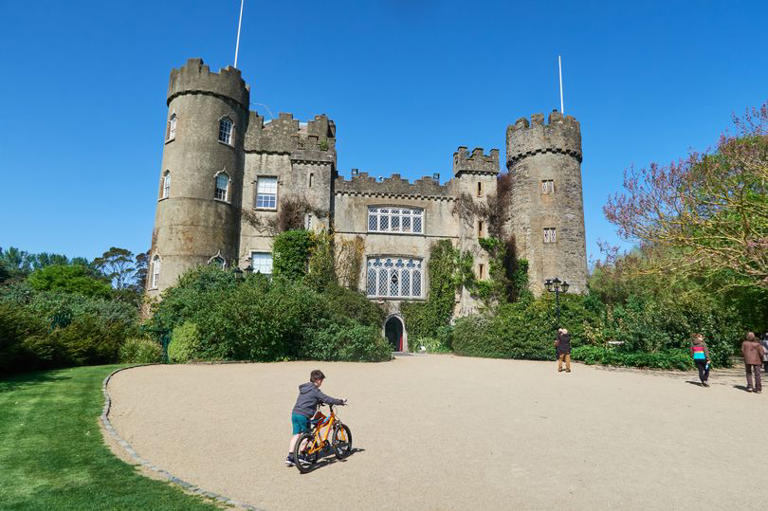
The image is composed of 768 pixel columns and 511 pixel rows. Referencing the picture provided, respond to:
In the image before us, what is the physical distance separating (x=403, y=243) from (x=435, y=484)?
2343 centimetres

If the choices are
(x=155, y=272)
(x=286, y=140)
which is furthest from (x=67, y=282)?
(x=286, y=140)

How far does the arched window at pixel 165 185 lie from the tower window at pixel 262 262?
594cm

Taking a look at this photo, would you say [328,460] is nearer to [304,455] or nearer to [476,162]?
[304,455]

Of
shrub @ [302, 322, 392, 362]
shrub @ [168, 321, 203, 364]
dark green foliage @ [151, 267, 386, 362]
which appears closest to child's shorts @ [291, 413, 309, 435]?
dark green foliage @ [151, 267, 386, 362]

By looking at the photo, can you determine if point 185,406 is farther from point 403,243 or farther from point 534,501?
point 403,243

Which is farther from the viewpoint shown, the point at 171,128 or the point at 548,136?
the point at 548,136

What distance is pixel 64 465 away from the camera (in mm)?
5820

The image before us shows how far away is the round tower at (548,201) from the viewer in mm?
27375

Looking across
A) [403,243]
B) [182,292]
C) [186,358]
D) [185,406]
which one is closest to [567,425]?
[185,406]

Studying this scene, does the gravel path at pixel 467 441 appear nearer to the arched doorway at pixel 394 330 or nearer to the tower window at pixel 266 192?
the arched doorway at pixel 394 330

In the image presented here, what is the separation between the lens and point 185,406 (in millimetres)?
9469

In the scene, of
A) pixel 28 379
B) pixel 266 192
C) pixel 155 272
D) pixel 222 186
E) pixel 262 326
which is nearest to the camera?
pixel 28 379

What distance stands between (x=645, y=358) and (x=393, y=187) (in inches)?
704

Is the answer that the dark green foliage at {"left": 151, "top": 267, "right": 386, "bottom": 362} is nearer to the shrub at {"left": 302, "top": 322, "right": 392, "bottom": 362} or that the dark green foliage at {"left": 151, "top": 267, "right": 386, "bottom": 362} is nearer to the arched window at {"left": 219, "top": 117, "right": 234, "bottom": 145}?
the shrub at {"left": 302, "top": 322, "right": 392, "bottom": 362}
